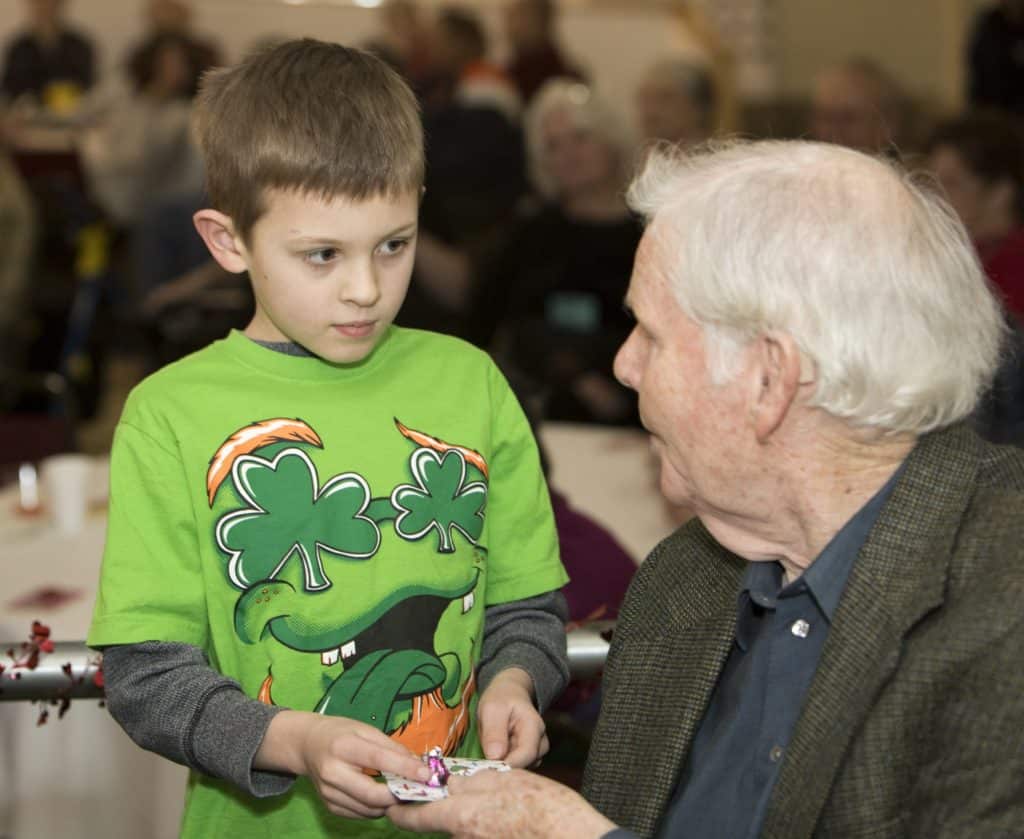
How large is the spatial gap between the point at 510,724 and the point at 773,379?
474 millimetres

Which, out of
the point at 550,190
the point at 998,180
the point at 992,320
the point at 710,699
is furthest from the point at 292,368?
the point at 550,190

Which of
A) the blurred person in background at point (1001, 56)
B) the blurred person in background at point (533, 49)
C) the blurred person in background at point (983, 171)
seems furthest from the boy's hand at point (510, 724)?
the blurred person in background at point (1001, 56)

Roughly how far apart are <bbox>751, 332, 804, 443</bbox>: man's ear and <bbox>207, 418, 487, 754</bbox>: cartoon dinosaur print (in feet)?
1.08

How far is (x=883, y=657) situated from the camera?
1.41m

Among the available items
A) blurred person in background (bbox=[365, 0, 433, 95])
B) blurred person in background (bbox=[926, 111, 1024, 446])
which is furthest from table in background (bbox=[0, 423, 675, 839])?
blurred person in background (bbox=[365, 0, 433, 95])

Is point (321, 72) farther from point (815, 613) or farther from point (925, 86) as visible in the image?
point (925, 86)

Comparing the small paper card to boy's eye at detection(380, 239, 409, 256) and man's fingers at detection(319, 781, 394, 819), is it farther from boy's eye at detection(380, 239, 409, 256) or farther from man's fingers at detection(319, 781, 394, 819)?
boy's eye at detection(380, 239, 409, 256)

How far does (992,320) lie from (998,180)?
131 inches

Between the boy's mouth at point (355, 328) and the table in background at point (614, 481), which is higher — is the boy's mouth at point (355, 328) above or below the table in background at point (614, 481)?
above

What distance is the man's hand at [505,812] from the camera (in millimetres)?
1471

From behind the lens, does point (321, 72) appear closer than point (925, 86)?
Yes

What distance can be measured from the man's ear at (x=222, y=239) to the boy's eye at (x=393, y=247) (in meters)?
0.15

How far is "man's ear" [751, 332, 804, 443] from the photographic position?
4.81 ft

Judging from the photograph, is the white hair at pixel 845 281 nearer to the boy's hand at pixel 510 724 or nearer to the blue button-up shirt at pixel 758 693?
the blue button-up shirt at pixel 758 693
